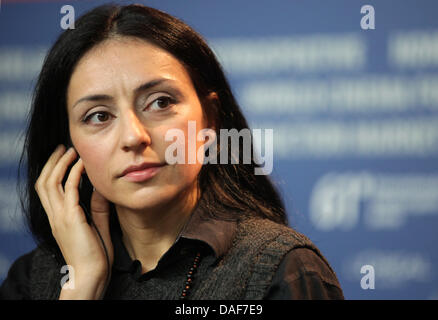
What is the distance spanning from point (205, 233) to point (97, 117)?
0.38m

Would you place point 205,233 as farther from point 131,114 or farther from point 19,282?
point 19,282

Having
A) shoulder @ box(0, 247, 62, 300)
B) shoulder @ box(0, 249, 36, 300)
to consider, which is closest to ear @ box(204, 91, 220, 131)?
shoulder @ box(0, 247, 62, 300)

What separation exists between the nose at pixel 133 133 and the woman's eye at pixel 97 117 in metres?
0.08

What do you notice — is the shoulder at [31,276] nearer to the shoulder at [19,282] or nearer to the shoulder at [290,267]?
the shoulder at [19,282]

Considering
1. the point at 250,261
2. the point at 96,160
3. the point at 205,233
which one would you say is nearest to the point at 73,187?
the point at 96,160

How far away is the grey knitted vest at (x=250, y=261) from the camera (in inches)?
44.1

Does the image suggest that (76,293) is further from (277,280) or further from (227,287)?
(277,280)

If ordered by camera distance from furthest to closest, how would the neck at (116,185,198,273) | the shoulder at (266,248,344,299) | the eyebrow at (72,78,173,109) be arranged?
1. the neck at (116,185,198,273)
2. the eyebrow at (72,78,173,109)
3. the shoulder at (266,248,344,299)

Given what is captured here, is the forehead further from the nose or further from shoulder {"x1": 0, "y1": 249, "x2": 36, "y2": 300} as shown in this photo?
shoulder {"x1": 0, "y1": 249, "x2": 36, "y2": 300}

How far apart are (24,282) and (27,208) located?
8.6 inches

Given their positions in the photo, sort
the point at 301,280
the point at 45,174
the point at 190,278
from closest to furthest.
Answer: the point at 301,280
the point at 190,278
the point at 45,174

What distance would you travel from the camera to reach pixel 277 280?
43.5 inches

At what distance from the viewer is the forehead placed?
1200 mm

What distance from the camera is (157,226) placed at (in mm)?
1317
